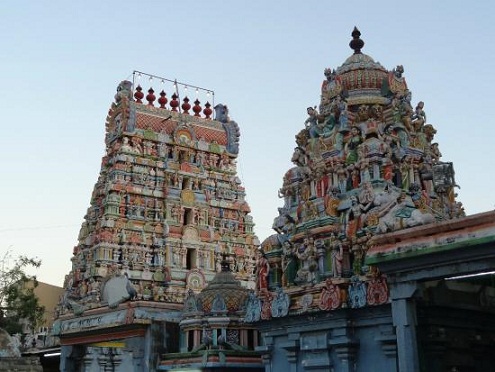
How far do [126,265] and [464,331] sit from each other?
2657 cm

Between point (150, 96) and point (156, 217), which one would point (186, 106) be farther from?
point (156, 217)

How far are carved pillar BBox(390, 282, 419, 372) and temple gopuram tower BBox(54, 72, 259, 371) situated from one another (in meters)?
23.1

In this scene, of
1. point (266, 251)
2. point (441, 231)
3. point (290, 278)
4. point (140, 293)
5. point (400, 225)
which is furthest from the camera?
point (140, 293)

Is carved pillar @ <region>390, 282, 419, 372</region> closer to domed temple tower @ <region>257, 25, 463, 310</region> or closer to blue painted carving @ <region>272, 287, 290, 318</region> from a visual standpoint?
domed temple tower @ <region>257, 25, 463, 310</region>

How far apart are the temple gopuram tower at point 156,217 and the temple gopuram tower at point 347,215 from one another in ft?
52.6

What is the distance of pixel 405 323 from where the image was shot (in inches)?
634

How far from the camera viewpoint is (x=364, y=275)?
65.5 feet

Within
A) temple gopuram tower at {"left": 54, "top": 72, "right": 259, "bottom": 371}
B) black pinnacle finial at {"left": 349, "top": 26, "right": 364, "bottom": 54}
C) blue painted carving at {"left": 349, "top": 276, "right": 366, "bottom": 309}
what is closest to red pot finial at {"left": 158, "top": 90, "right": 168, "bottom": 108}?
temple gopuram tower at {"left": 54, "top": 72, "right": 259, "bottom": 371}

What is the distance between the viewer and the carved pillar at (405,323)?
15.8 metres

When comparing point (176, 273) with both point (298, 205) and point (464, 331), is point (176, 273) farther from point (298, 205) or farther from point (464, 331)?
point (464, 331)

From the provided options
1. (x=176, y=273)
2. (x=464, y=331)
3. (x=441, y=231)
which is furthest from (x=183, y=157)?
(x=441, y=231)

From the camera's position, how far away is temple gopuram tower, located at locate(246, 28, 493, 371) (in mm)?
19797

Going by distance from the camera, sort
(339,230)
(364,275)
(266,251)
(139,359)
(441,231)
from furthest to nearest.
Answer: (139,359) → (266,251) → (339,230) → (364,275) → (441,231)

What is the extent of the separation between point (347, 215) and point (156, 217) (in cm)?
2457
